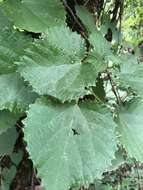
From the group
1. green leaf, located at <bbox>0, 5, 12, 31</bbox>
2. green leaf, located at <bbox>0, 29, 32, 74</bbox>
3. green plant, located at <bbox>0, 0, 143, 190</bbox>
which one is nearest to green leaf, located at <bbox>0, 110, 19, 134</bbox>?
green plant, located at <bbox>0, 0, 143, 190</bbox>

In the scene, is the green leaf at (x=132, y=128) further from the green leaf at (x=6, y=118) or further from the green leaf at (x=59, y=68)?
the green leaf at (x=6, y=118)

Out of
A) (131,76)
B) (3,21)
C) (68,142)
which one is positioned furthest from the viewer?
(3,21)

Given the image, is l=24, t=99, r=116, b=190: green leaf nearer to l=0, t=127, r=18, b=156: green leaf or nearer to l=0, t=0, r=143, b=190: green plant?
l=0, t=0, r=143, b=190: green plant

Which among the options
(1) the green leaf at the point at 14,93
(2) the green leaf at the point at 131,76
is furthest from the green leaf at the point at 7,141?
(2) the green leaf at the point at 131,76

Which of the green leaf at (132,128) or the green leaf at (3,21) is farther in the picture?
the green leaf at (3,21)

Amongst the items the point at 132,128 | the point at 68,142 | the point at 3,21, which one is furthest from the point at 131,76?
the point at 3,21

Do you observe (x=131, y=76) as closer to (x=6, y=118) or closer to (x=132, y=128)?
(x=132, y=128)

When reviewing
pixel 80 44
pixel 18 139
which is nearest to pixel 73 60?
pixel 80 44
